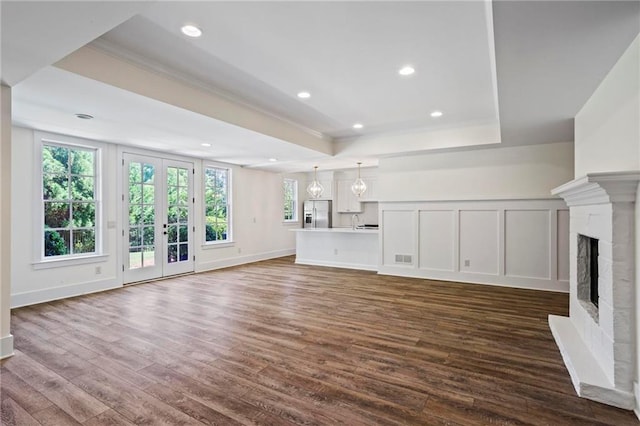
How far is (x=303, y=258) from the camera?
26.3 ft

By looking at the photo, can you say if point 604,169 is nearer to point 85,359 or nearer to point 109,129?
point 85,359

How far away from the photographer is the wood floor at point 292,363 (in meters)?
2.05

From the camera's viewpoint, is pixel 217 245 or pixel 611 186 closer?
pixel 611 186

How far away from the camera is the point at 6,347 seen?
9.26 ft

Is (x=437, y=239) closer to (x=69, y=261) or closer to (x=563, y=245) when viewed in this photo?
(x=563, y=245)

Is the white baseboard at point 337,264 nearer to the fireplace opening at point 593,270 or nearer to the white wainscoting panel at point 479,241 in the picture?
the white wainscoting panel at point 479,241

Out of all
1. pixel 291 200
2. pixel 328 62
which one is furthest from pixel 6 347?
pixel 291 200

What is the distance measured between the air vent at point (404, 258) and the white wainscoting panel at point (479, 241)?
0.93 metres

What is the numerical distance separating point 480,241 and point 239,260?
545 cm

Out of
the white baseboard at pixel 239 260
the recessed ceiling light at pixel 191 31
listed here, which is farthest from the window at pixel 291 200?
the recessed ceiling light at pixel 191 31

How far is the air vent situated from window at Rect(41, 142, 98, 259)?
5.48 metres

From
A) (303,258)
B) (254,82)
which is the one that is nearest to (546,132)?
(254,82)

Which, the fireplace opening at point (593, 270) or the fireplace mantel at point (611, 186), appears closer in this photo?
the fireplace mantel at point (611, 186)

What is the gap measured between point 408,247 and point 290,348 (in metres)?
4.07
